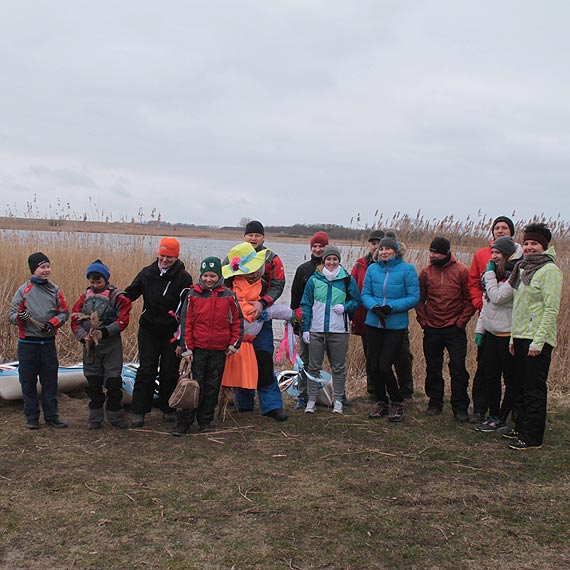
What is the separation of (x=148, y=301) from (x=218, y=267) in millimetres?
697

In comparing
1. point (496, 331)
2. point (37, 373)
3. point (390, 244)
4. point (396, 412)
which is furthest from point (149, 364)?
point (496, 331)

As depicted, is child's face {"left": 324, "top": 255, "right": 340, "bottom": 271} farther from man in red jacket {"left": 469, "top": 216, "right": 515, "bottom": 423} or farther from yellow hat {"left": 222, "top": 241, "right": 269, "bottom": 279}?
man in red jacket {"left": 469, "top": 216, "right": 515, "bottom": 423}

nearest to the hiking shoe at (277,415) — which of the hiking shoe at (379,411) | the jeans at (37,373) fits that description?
the hiking shoe at (379,411)

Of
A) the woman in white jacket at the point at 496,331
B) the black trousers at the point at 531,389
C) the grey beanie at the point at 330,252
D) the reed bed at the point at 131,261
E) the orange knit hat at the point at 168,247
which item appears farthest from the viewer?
the reed bed at the point at 131,261

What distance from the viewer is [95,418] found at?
5.07 metres

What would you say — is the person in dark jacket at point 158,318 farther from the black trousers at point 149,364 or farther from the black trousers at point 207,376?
the black trousers at point 207,376

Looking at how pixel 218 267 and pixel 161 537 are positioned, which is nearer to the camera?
pixel 161 537

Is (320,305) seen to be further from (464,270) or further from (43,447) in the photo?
(43,447)

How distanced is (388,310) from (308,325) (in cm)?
82

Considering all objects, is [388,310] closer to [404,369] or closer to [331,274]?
[331,274]

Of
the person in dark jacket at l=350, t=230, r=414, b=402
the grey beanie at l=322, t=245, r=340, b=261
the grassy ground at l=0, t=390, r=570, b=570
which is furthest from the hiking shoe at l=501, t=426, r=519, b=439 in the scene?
the grey beanie at l=322, t=245, r=340, b=261

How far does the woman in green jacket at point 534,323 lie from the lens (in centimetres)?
454

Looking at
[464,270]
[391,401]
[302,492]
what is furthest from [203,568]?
[464,270]

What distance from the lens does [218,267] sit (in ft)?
16.6
